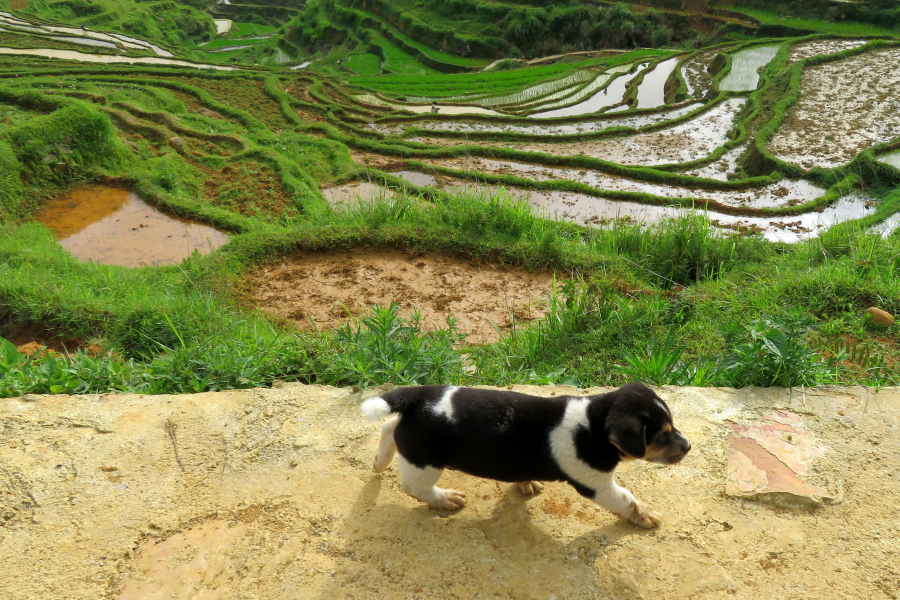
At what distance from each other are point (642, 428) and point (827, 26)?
32.9 m

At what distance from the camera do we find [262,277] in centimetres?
725

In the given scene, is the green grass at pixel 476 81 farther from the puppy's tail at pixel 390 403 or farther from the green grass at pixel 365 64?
the puppy's tail at pixel 390 403

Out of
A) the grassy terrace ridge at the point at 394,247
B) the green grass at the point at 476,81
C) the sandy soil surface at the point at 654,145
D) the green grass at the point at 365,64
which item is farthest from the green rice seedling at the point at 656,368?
the green grass at the point at 365,64

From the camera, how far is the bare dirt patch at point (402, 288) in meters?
6.54

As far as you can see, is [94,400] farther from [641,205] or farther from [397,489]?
[641,205]

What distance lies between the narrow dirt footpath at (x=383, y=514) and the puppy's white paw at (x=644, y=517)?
0.05 m

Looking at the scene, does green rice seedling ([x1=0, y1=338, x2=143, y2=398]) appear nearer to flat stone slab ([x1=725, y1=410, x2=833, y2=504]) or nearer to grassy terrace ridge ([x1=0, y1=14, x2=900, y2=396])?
grassy terrace ridge ([x1=0, y1=14, x2=900, y2=396])

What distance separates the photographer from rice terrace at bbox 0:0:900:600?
2.39 m

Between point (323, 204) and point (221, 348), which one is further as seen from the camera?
point (323, 204)

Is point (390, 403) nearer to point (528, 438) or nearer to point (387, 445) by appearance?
point (387, 445)

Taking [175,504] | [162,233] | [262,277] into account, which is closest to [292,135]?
[162,233]

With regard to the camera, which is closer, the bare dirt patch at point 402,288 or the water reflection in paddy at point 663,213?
the bare dirt patch at point 402,288

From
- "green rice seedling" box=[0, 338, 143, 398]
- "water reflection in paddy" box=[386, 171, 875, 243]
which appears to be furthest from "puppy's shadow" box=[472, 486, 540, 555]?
"water reflection in paddy" box=[386, 171, 875, 243]

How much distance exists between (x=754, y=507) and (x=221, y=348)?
3.48 meters
